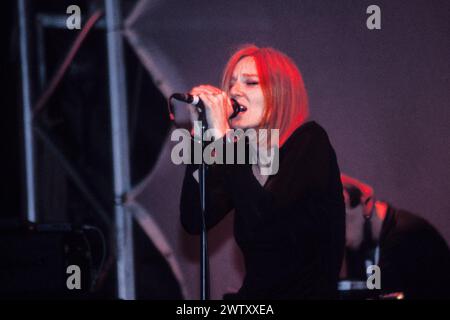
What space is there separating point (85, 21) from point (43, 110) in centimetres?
70

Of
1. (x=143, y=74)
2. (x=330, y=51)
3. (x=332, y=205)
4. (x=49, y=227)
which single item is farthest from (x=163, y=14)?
(x=332, y=205)

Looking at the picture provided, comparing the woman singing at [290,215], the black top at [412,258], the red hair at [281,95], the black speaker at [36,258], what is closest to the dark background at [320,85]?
the black top at [412,258]

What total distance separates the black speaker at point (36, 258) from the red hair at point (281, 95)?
0.85 m

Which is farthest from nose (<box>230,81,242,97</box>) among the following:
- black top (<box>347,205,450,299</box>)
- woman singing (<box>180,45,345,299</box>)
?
black top (<box>347,205,450,299</box>)

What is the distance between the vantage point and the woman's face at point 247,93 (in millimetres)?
2396

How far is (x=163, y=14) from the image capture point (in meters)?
3.06

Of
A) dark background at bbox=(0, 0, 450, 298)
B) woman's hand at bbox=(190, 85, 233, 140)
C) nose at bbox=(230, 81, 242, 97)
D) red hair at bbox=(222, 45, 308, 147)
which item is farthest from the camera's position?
dark background at bbox=(0, 0, 450, 298)

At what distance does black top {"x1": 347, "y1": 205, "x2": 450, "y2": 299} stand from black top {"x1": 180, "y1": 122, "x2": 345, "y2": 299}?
533mm

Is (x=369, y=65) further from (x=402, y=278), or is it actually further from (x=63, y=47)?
(x=63, y=47)

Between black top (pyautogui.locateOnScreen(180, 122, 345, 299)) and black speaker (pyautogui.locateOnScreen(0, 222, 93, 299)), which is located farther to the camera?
A: black speaker (pyautogui.locateOnScreen(0, 222, 93, 299))

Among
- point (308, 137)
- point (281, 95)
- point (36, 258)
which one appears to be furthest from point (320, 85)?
point (36, 258)

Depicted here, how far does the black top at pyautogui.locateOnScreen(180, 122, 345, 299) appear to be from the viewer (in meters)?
2.06

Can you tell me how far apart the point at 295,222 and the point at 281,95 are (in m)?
0.49

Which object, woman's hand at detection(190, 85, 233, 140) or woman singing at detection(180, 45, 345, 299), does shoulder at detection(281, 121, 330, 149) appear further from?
woman's hand at detection(190, 85, 233, 140)
